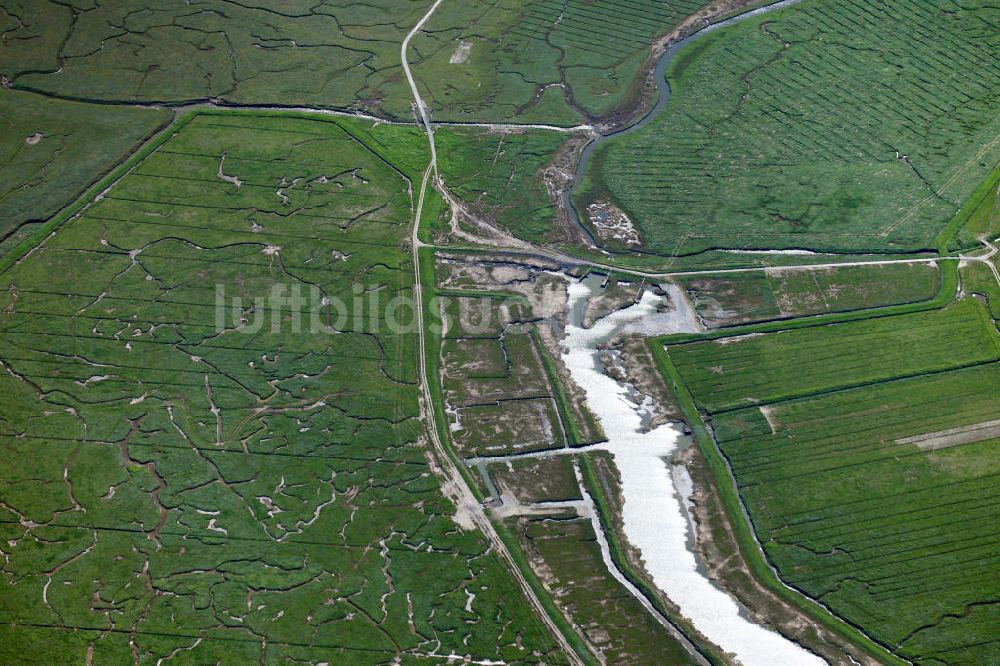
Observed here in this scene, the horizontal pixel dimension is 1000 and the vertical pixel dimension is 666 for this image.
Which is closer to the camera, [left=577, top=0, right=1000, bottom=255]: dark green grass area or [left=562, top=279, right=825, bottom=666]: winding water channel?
[left=562, top=279, right=825, bottom=666]: winding water channel

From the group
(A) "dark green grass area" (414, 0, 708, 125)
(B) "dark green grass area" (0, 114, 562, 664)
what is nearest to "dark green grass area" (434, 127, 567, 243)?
(A) "dark green grass area" (414, 0, 708, 125)

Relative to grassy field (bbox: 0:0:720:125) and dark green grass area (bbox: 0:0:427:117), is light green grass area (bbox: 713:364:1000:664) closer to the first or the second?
grassy field (bbox: 0:0:720:125)

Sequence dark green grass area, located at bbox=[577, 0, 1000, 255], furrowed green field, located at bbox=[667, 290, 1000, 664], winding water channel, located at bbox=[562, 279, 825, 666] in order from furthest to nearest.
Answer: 1. dark green grass area, located at bbox=[577, 0, 1000, 255]
2. furrowed green field, located at bbox=[667, 290, 1000, 664]
3. winding water channel, located at bbox=[562, 279, 825, 666]

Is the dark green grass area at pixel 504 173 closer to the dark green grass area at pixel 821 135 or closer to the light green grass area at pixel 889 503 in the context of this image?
the dark green grass area at pixel 821 135

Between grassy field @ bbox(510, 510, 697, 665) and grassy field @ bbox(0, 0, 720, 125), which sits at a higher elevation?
grassy field @ bbox(0, 0, 720, 125)

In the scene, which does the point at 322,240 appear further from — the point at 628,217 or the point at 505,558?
the point at 505,558

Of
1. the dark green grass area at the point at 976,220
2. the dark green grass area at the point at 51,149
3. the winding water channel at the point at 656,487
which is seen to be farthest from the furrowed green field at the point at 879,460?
the dark green grass area at the point at 51,149
